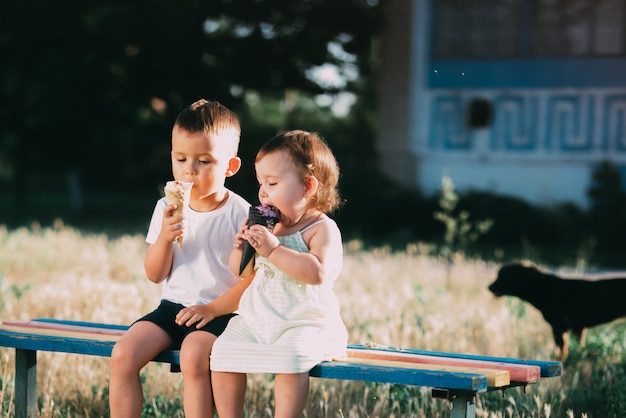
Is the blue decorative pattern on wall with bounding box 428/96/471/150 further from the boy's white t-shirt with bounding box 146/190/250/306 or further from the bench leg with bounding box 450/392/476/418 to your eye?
the bench leg with bounding box 450/392/476/418

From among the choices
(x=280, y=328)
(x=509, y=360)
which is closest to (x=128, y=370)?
(x=280, y=328)

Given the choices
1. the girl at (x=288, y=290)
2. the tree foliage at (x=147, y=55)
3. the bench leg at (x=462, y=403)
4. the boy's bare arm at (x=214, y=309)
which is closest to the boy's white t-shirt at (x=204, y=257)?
the boy's bare arm at (x=214, y=309)

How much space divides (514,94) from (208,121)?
46.6 feet

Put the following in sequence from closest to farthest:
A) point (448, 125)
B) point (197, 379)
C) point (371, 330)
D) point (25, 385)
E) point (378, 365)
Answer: point (378, 365), point (197, 379), point (25, 385), point (371, 330), point (448, 125)

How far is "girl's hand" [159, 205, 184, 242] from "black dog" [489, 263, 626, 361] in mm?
3133

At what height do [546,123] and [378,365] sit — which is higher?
[546,123]

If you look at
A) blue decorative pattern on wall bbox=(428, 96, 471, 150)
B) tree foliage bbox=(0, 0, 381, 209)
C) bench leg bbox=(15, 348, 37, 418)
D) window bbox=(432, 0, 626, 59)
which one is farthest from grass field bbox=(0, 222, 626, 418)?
window bbox=(432, 0, 626, 59)

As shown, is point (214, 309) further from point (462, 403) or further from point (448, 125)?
point (448, 125)

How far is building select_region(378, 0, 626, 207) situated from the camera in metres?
17.6

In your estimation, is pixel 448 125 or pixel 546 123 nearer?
pixel 546 123

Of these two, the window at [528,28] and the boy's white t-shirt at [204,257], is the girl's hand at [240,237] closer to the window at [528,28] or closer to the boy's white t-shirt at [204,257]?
the boy's white t-shirt at [204,257]

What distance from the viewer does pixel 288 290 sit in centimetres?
407

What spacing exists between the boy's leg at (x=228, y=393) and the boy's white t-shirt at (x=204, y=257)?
0.52 metres

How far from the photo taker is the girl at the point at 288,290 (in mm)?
3912
